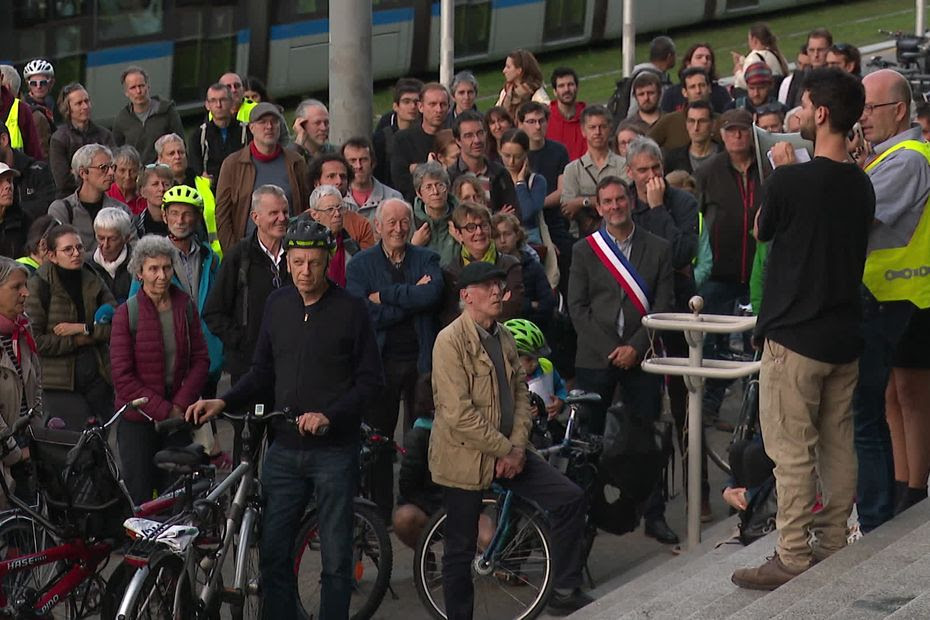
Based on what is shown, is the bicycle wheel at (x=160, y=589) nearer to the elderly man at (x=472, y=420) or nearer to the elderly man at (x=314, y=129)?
the elderly man at (x=472, y=420)

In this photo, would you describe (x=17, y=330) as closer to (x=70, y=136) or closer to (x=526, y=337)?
(x=526, y=337)

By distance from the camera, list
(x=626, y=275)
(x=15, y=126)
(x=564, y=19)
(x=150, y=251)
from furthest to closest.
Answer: (x=564, y=19), (x=15, y=126), (x=626, y=275), (x=150, y=251)

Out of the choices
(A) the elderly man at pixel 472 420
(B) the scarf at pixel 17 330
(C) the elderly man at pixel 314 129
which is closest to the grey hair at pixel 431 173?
(C) the elderly man at pixel 314 129

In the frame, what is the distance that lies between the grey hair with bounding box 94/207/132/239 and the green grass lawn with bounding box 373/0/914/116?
1417cm

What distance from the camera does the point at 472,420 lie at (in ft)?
27.6

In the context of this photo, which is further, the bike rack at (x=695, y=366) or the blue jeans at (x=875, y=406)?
the bike rack at (x=695, y=366)

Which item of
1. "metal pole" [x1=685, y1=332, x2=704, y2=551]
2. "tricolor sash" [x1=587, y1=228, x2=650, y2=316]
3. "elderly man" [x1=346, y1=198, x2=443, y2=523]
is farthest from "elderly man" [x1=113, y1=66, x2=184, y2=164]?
"metal pole" [x1=685, y1=332, x2=704, y2=551]

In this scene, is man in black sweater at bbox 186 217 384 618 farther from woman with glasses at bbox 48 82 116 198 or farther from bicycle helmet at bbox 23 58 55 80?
bicycle helmet at bbox 23 58 55 80

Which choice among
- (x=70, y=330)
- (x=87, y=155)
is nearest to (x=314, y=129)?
(x=87, y=155)

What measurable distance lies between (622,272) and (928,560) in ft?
11.7

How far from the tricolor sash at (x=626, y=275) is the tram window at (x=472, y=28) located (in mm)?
17037

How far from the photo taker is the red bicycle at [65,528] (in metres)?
8.12

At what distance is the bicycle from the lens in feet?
29.1

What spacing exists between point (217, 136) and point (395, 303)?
16.3 ft
